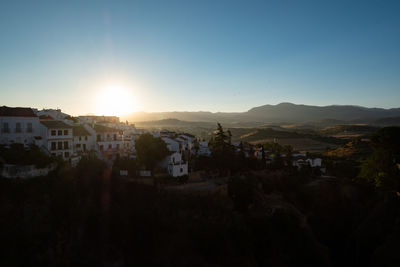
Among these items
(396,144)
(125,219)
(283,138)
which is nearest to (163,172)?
(125,219)


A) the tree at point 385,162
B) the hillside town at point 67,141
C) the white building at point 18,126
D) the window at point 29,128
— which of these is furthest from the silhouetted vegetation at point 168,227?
the window at point 29,128

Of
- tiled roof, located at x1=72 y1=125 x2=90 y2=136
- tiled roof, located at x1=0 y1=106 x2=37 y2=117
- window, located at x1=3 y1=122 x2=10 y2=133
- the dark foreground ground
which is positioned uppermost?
tiled roof, located at x1=0 y1=106 x2=37 y2=117

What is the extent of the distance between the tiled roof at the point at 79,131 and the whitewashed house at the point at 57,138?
6.15 feet

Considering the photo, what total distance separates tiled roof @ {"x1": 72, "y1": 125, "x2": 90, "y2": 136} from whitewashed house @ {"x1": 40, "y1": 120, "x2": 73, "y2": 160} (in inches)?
73.8

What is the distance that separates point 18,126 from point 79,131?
292 inches

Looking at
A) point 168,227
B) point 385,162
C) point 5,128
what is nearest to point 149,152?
point 168,227

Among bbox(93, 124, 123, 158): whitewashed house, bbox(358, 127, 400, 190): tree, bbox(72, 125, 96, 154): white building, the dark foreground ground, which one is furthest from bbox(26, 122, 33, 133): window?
bbox(358, 127, 400, 190): tree

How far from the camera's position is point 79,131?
112 feet

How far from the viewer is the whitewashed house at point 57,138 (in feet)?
95.1

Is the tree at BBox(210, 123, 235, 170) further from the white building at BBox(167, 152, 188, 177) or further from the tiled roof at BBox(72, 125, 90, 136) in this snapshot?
the tiled roof at BBox(72, 125, 90, 136)

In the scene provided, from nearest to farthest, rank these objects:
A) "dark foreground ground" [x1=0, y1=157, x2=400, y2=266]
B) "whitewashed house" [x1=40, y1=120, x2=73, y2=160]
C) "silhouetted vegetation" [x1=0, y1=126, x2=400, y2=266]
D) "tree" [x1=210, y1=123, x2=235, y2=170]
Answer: "dark foreground ground" [x1=0, y1=157, x2=400, y2=266] → "silhouetted vegetation" [x1=0, y1=126, x2=400, y2=266] → "whitewashed house" [x1=40, y1=120, x2=73, y2=160] → "tree" [x1=210, y1=123, x2=235, y2=170]

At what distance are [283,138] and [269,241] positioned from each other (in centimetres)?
8521

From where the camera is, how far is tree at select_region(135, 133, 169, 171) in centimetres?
3086

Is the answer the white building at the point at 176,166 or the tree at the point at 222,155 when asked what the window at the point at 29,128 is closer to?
the white building at the point at 176,166
